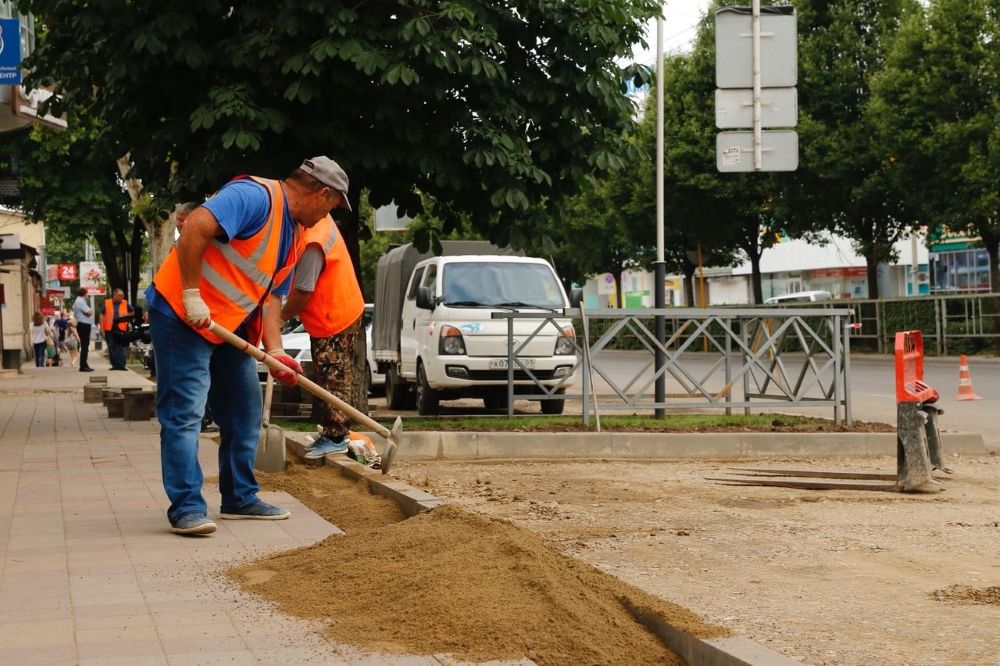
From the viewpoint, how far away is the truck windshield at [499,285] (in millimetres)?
16875

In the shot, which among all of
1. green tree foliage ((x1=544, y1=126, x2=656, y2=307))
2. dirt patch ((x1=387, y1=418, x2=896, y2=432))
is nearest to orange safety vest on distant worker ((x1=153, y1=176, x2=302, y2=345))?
dirt patch ((x1=387, y1=418, x2=896, y2=432))

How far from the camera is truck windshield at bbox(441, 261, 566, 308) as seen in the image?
16875 mm

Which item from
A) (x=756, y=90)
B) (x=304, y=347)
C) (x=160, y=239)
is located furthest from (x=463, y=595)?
(x=160, y=239)

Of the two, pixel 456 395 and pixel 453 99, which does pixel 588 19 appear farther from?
pixel 456 395

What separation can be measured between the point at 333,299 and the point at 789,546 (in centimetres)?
528

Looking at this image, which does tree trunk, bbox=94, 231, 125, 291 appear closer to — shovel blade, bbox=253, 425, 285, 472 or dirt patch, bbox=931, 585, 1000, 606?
shovel blade, bbox=253, 425, 285, 472

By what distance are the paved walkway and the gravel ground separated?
136cm

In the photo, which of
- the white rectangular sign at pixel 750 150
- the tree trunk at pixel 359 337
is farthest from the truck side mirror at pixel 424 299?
the white rectangular sign at pixel 750 150

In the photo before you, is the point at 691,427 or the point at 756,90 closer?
the point at 691,427

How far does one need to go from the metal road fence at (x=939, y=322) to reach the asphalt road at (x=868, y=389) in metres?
3.44

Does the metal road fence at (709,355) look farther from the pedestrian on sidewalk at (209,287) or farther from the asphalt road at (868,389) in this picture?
the pedestrian on sidewalk at (209,287)

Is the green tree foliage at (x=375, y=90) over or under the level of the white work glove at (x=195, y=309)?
over

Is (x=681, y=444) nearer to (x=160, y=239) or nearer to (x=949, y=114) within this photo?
(x=160, y=239)

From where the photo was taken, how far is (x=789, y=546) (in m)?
6.91
